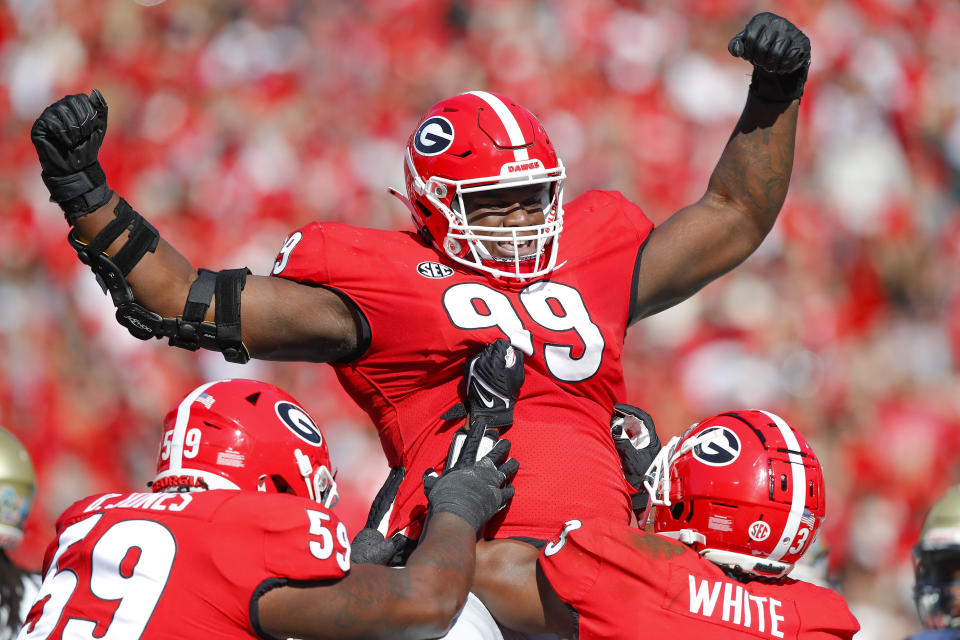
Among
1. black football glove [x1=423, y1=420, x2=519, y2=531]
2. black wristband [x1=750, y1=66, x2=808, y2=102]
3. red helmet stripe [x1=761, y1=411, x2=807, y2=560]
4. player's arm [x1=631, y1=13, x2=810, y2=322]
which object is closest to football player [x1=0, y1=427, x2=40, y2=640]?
black football glove [x1=423, y1=420, x2=519, y2=531]

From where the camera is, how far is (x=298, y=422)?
2498 millimetres

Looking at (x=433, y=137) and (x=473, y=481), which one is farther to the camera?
(x=433, y=137)

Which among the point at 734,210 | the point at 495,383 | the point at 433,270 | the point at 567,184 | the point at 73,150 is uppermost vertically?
the point at 567,184

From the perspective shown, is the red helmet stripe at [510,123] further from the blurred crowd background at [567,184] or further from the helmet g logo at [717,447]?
the blurred crowd background at [567,184]

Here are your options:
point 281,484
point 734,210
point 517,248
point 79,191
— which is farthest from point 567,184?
point 79,191

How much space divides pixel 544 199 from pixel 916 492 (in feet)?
13.5

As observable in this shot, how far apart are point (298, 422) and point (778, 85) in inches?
56.3

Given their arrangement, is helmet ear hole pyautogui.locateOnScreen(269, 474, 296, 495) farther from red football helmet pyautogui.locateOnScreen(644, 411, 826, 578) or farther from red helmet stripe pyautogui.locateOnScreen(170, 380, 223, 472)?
red football helmet pyautogui.locateOnScreen(644, 411, 826, 578)

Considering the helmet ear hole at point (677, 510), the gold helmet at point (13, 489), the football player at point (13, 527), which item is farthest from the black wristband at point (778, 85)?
the gold helmet at point (13, 489)

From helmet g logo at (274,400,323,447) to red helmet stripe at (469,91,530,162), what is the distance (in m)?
0.76

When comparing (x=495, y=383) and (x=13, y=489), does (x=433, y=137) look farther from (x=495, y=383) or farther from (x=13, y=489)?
(x=13, y=489)

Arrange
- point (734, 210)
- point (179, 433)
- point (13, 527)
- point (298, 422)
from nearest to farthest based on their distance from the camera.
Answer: point (179, 433)
point (298, 422)
point (734, 210)
point (13, 527)

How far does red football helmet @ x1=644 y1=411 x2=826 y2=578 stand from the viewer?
235cm

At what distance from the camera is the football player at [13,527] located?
3.69 metres
